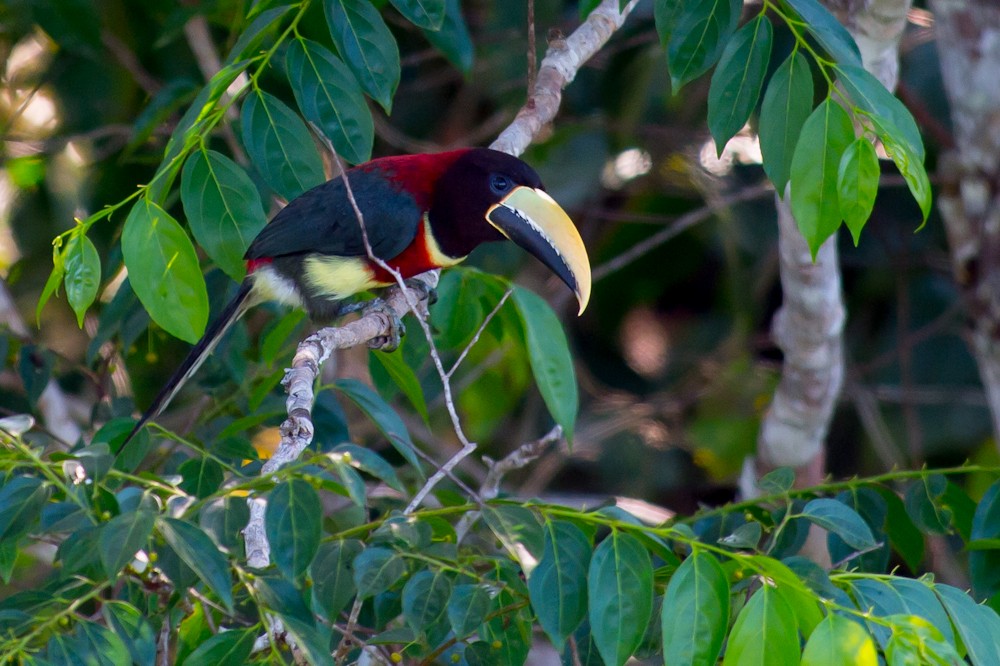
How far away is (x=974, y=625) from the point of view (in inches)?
55.9

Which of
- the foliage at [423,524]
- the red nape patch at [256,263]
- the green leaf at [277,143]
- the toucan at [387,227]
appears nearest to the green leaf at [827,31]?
the foliage at [423,524]

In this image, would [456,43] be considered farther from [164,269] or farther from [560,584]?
[560,584]

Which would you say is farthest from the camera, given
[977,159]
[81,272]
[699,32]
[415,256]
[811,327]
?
[977,159]

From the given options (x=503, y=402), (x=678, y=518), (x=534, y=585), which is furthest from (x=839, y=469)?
(x=534, y=585)

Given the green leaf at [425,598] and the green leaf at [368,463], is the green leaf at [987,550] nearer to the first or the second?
the green leaf at [425,598]

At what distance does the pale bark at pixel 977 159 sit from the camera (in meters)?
3.05

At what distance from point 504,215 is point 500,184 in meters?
0.09

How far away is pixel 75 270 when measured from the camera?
173 centimetres

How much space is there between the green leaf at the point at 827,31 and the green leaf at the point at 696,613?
0.80m

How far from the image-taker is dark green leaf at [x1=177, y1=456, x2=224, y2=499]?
186 centimetres

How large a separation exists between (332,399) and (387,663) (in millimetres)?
895

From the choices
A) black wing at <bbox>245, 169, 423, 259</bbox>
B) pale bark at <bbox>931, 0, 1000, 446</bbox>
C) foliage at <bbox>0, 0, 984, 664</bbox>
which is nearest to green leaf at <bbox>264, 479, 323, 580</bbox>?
foliage at <bbox>0, 0, 984, 664</bbox>

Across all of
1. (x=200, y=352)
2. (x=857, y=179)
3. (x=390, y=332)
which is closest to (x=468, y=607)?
(x=857, y=179)

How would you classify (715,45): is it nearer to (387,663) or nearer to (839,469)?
(387,663)
